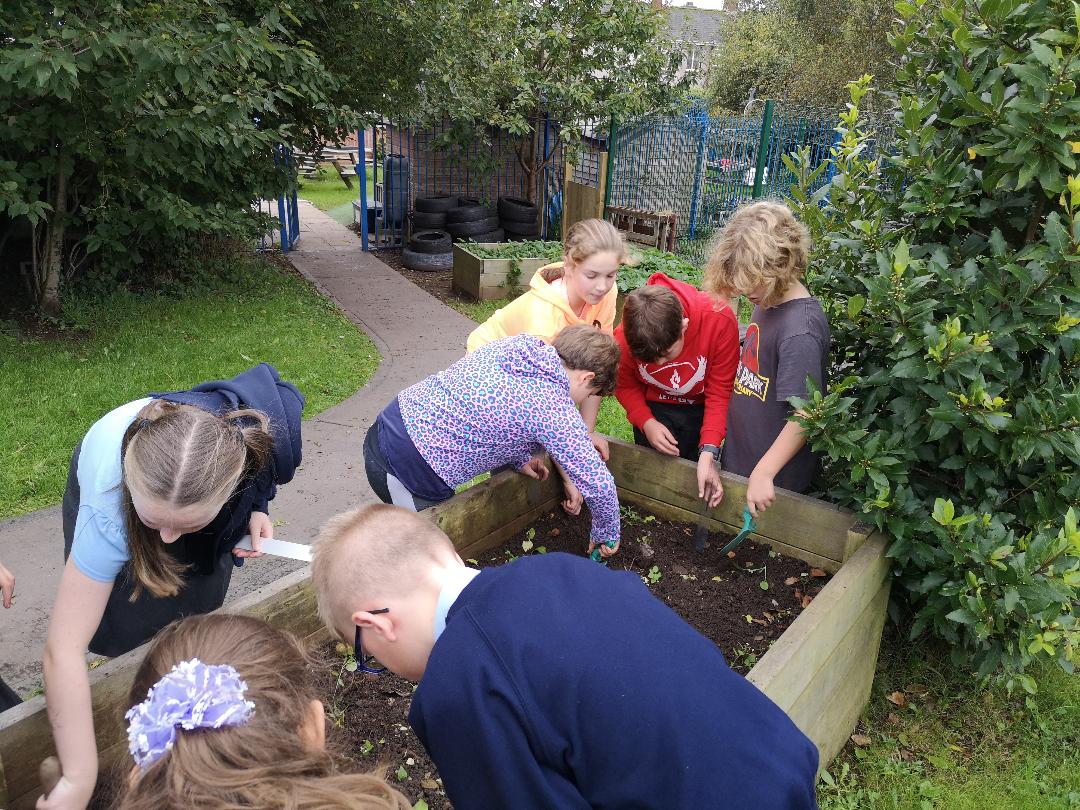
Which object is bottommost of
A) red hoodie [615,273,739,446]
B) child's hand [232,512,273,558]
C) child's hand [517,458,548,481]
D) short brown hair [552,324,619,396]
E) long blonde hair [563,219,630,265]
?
child's hand [517,458,548,481]

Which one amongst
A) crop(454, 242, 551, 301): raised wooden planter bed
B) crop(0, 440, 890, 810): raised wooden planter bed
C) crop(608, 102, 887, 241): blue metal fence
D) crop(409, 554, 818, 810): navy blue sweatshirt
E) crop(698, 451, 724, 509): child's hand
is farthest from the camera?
crop(608, 102, 887, 241): blue metal fence

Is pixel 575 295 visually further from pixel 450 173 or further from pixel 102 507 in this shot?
pixel 450 173

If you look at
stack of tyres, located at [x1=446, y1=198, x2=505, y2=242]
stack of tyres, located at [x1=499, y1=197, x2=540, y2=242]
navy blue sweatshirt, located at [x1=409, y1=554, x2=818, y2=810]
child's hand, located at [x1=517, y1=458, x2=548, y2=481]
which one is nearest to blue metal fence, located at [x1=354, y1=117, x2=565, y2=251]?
stack of tyres, located at [x1=499, y1=197, x2=540, y2=242]

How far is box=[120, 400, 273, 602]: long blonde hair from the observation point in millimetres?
1774

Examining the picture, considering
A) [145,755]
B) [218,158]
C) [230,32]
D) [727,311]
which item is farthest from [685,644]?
[218,158]

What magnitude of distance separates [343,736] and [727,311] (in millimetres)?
2273

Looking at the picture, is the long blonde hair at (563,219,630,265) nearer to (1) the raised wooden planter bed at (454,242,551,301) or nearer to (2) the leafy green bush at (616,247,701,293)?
(2) the leafy green bush at (616,247,701,293)

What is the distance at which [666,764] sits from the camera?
4.39 feet

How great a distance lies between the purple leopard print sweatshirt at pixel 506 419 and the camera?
2.56 m

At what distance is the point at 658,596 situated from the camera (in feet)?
9.79

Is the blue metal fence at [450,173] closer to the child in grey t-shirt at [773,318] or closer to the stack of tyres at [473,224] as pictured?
the stack of tyres at [473,224]

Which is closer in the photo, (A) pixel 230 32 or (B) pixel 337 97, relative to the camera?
(A) pixel 230 32

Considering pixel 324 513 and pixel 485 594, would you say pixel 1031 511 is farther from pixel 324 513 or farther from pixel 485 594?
pixel 324 513

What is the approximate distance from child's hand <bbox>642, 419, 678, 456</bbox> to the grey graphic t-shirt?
246 millimetres
